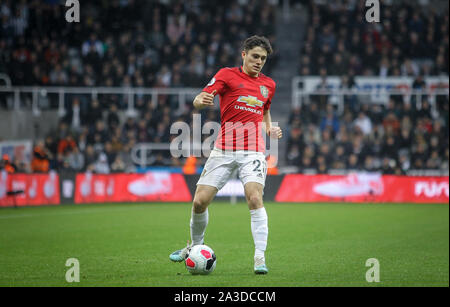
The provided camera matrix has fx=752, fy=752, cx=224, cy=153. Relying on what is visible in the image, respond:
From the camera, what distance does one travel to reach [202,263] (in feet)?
25.6

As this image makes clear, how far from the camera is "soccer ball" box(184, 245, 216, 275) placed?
7805 millimetres

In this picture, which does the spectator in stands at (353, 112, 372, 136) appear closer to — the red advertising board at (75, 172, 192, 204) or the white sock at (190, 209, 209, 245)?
the red advertising board at (75, 172, 192, 204)

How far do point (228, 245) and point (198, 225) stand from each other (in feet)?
9.37

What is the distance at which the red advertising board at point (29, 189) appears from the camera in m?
18.8

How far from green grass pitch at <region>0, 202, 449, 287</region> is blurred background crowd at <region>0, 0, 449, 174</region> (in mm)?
3669

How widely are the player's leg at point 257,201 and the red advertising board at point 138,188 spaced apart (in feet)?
43.3

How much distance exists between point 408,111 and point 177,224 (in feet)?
36.2

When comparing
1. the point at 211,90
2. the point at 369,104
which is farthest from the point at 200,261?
the point at 369,104

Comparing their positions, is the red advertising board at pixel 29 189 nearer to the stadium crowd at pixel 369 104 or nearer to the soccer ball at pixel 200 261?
the stadium crowd at pixel 369 104

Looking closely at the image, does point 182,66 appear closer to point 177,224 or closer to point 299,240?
point 177,224

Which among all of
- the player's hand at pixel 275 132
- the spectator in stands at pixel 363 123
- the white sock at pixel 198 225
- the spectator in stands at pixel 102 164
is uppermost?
the player's hand at pixel 275 132

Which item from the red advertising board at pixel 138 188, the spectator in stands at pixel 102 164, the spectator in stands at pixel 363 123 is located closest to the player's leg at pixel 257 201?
the red advertising board at pixel 138 188

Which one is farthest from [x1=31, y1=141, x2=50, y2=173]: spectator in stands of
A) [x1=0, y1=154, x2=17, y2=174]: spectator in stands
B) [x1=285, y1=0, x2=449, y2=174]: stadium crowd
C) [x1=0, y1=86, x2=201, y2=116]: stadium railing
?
[x1=285, y1=0, x2=449, y2=174]: stadium crowd

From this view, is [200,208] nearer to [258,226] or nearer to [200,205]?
[200,205]
